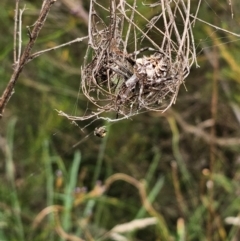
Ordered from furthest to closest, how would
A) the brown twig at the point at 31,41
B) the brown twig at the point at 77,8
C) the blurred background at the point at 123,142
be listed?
the blurred background at the point at 123,142 < the brown twig at the point at 77,8 < the brown twig at the point at 31,41

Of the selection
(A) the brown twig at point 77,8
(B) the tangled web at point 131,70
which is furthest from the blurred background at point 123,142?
(B) the tangled web at point 131,70

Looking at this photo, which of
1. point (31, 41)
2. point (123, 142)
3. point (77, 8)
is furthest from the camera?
point (123, 142)

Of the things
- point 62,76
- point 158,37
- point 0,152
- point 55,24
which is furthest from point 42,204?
point 158,37

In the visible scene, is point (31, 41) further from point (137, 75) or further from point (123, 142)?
point (123, 142)

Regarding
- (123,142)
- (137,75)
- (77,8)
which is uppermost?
(77,8)

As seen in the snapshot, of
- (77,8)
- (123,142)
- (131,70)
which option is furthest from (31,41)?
(123,142)

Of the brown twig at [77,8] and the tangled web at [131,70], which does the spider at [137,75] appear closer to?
the tangled web at [131,70]

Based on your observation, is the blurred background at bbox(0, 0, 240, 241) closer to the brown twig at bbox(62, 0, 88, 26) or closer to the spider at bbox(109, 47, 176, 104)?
the brown twig at bbox(62, 0, 88, 26)

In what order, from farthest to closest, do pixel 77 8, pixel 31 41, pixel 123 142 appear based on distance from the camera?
pixel 123 142 → pixel 77 8 → pixel 31 41
